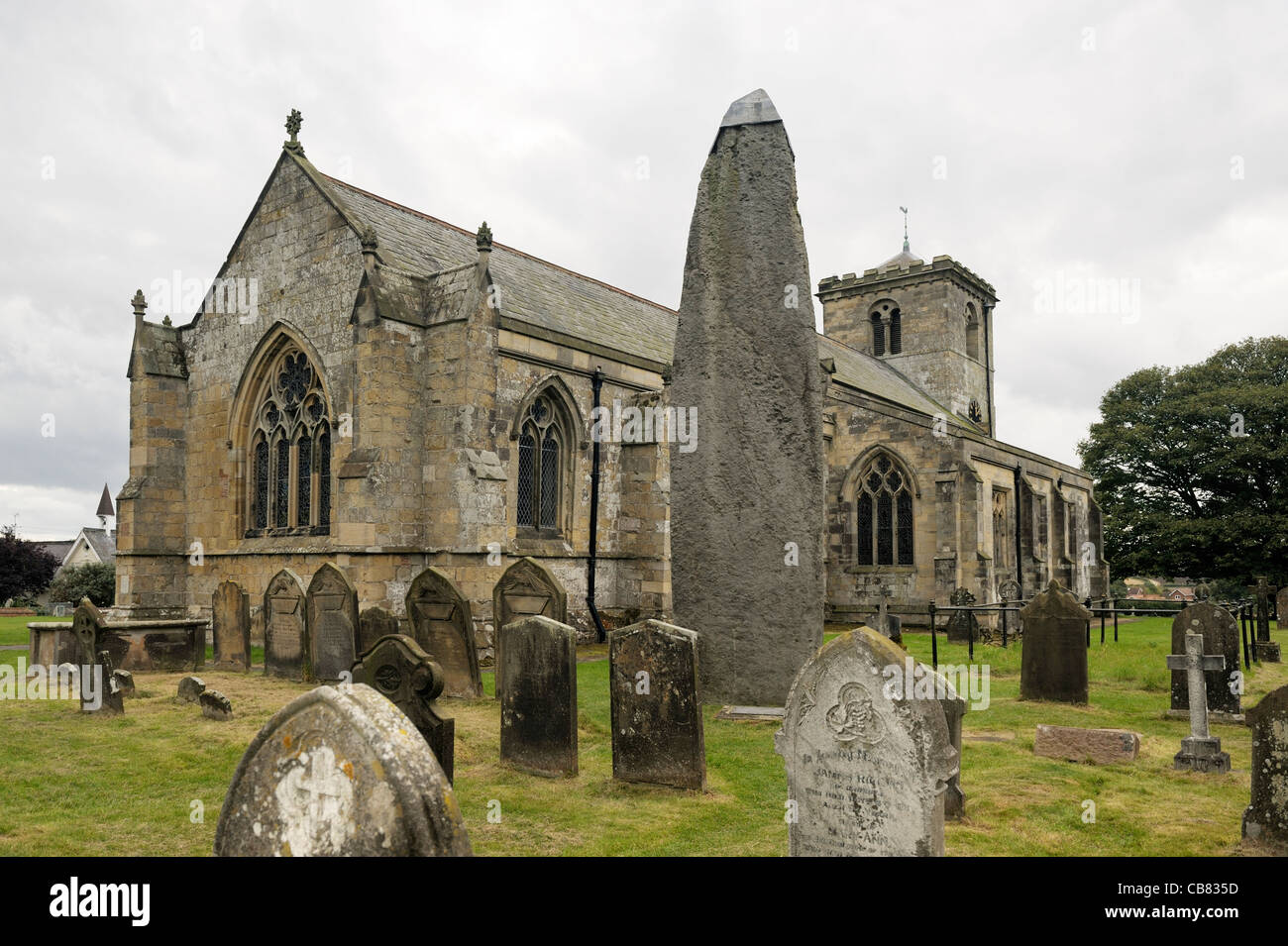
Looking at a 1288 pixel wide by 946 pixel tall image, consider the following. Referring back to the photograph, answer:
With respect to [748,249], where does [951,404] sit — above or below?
above

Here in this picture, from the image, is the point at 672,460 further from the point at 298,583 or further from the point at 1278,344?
the point at 1278,344

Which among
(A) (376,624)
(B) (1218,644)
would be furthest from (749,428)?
(B) (1218,644)

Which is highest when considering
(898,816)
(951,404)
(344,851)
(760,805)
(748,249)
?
(951,404)

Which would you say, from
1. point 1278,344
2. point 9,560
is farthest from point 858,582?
point 9,560

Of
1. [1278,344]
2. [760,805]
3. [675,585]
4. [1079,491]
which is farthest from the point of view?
[1278,344]

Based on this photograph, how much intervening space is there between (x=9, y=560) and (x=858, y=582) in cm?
3356

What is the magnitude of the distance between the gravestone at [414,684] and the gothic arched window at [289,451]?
1024 centimetres

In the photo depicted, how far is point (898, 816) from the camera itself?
4137mm

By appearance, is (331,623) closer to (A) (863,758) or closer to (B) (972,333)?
(A) (863,758)

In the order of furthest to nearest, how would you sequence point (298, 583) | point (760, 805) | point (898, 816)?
point (298, 583) < point (760, 805) < point (898, 816)

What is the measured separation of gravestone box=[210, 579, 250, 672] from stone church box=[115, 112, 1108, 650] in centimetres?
124

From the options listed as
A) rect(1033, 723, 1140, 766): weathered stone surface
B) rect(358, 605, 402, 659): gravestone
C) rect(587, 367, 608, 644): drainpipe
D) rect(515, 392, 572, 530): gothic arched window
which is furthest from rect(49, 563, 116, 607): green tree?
rect(1033, 723, 1140, 766): weathered stone surface

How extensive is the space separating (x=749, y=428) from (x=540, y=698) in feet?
12.0

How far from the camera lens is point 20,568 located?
36.4 m
